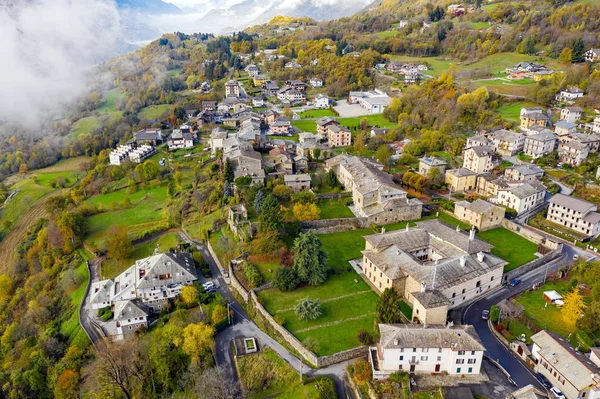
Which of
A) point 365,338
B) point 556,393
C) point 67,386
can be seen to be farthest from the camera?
point 67,386

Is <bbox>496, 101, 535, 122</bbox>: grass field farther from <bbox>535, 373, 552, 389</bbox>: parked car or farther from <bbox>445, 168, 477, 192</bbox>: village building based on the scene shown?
<bbox>535, 373, 552, 389</bbox>: parked car

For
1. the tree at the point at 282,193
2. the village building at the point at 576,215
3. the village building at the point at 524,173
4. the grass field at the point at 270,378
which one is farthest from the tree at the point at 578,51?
the grass field at the point at 270,378

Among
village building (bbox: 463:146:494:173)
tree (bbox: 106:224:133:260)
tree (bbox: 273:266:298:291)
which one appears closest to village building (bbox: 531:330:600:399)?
tree (bbox: 273:266:298:291)

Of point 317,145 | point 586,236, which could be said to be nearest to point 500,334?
point 586,236

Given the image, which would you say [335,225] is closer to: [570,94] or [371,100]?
[371,100]

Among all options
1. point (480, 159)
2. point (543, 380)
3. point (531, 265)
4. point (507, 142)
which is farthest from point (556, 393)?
point (507, 142)

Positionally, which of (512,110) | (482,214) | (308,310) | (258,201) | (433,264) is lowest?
(308,310)

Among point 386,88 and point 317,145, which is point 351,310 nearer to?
point 317,145
